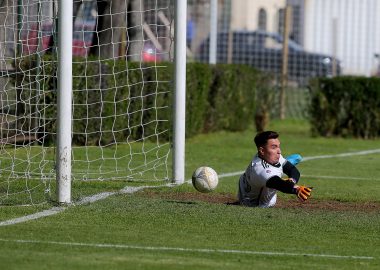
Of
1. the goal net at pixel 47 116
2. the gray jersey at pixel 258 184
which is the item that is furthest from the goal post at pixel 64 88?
the gray jersey at pixel 258 184

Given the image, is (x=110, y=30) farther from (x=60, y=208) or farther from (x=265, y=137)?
(x=60, y=208)

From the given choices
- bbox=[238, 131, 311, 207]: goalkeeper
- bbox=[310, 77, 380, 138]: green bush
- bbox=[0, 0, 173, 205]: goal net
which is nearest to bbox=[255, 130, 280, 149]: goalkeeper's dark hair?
bbox=[238, 131, 311, 207]: goalkeeper

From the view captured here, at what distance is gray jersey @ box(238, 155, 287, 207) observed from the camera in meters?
11.7

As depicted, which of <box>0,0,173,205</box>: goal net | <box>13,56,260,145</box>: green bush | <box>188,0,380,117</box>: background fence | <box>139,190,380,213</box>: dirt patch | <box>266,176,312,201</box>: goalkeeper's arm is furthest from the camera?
<box>188,0,380,117</box>: background fence

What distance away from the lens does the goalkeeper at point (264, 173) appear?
11688 mm

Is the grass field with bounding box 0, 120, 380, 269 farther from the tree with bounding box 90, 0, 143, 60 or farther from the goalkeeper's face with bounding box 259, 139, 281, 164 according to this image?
the tree with bounding box 90, 0, 143, 60

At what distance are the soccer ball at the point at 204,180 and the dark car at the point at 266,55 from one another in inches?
804

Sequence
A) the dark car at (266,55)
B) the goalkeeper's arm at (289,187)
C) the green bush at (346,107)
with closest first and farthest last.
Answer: the goalkeeper's arm at (289,187) → the green bush at (346,107) → the dark car at (266,55)

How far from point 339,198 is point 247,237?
353 centimetres

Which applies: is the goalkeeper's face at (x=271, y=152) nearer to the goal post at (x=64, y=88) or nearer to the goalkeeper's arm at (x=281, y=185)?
the goalkeeper's arm at (x=281, y=185)

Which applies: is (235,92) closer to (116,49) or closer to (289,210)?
(116,49)

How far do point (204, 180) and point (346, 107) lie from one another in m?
12.6

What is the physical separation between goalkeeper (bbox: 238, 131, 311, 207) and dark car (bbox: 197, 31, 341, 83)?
20835mm

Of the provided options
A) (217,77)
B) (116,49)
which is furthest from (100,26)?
(217,77)
